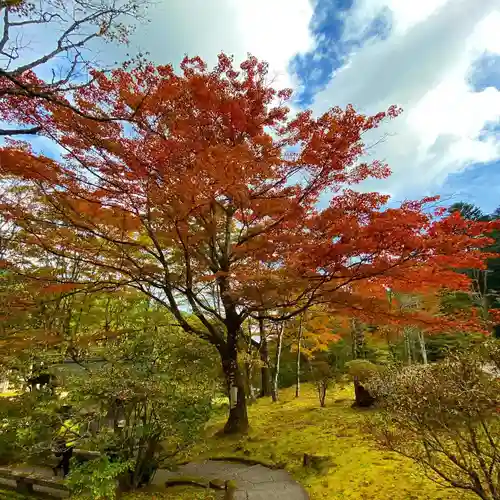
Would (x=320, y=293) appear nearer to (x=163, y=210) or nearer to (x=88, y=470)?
(x=163, y=210)

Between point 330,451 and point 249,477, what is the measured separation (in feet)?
5.73

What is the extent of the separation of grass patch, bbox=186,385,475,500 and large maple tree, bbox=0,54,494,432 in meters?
1.05

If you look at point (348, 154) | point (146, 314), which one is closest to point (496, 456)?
point (348, 154)

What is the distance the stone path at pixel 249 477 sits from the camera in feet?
18.4

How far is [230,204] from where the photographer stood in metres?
8.73

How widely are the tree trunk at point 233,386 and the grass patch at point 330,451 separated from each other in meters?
0.32

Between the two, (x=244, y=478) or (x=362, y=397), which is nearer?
(x=244, y=478)

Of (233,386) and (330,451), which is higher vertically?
(233,386)

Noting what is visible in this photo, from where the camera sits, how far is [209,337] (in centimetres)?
896

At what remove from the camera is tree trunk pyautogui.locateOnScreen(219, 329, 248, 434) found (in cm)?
909

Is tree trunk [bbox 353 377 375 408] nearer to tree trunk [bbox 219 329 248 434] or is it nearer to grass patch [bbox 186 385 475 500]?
grass patch [bbox 186 385 475 500]

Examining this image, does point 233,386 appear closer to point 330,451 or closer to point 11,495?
point 330,451

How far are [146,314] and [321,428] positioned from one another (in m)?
5.79

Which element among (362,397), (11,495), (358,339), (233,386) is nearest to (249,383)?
(358,339)
